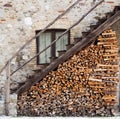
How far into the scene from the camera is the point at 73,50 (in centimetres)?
1202

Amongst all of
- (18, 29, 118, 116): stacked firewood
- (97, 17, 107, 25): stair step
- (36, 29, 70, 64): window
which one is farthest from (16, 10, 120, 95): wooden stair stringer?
(36, 29, 70, 64): window

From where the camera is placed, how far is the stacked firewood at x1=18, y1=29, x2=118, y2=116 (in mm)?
12109

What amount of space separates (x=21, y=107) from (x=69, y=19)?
9.97 ft

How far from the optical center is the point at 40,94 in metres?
12.2

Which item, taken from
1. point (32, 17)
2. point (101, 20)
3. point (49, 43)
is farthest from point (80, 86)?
point (32, 17)

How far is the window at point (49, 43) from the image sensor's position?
13.6 metres

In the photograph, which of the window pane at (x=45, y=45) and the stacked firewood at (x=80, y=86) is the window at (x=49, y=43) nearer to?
the window pane at (x=45, y=45)

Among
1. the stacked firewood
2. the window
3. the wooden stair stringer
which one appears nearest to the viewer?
the wooden stair stringer

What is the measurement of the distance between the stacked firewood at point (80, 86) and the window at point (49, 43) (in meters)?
1.52

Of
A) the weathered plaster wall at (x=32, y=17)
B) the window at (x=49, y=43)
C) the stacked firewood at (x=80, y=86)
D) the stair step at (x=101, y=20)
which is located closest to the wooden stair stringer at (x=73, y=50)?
the stacked firewood at (x=80, y=86)

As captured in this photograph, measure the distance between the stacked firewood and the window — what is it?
4.98ft

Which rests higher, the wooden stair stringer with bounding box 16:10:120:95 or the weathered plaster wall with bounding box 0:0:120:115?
the weathered plaster wall with bounding box 0:0:120:115

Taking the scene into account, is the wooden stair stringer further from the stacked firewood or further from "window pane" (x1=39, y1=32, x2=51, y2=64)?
"window pane" (x1=39, y1=32, x2=51, y2=64)

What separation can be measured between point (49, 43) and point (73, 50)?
173cm
